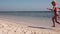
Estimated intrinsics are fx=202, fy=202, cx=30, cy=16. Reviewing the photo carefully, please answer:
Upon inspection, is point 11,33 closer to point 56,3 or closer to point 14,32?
point 14,32

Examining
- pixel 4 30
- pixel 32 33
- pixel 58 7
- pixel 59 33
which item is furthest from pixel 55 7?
pixel 4 30

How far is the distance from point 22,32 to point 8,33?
2.46 ft

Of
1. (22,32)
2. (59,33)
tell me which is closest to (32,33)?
(22,32)

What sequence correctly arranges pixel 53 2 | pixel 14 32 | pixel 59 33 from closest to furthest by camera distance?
pixel 14 32 < pixel 59 33 < pixel 53 2

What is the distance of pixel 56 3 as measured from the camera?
1038 centimetres

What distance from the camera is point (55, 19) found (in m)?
10.8

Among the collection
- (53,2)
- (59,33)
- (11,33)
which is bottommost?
(59,33)

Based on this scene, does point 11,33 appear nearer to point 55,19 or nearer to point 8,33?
point 8,33

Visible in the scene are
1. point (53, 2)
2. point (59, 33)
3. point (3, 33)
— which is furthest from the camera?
point (53, 2)

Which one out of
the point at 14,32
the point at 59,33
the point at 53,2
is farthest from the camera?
the point at 53,2

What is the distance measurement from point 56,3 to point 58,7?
0.79 feet

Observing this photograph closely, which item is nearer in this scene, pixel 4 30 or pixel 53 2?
pixel 4 30

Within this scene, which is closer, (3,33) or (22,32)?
(3,33)

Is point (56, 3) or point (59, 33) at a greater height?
point (56, 3)
